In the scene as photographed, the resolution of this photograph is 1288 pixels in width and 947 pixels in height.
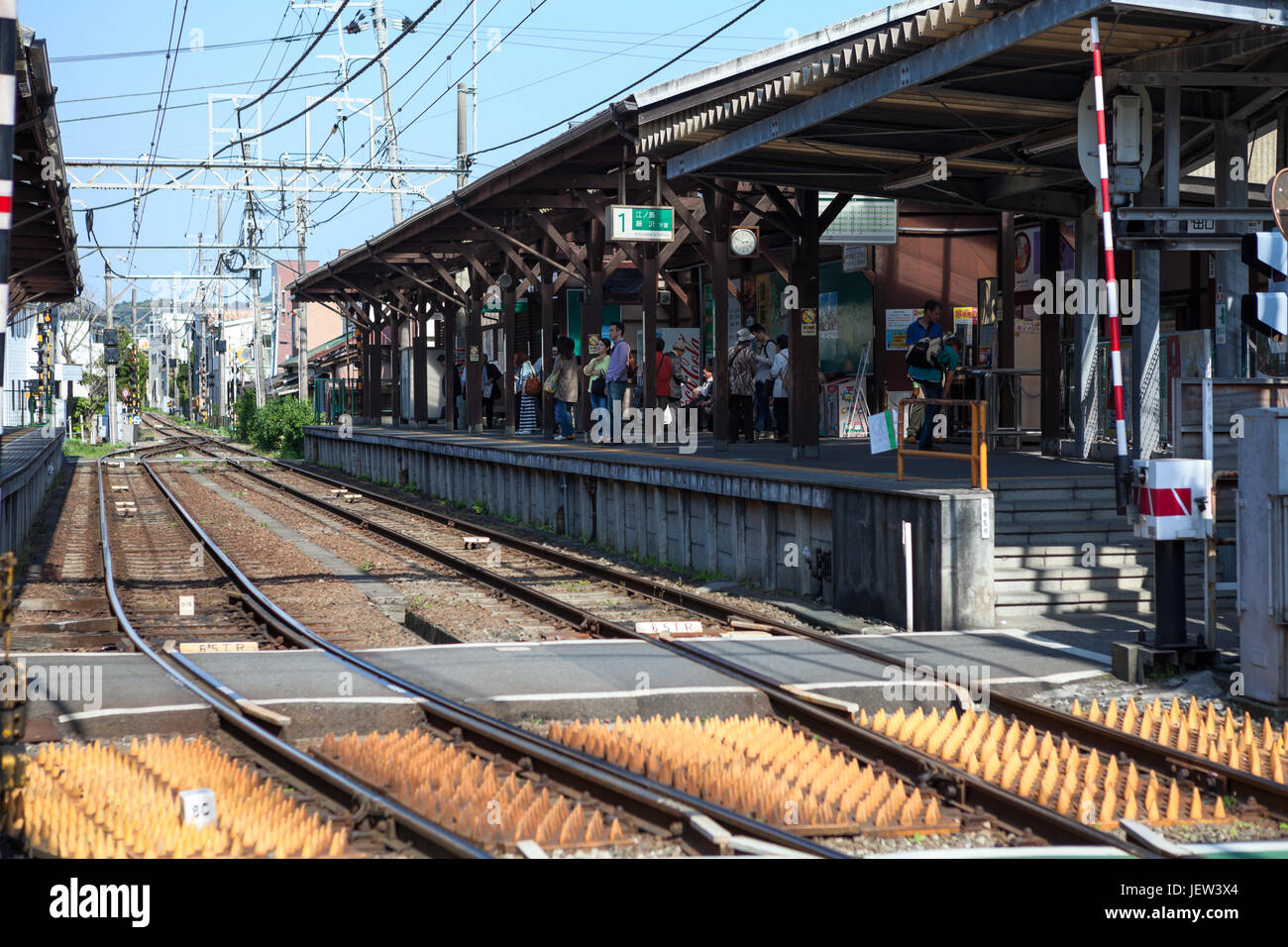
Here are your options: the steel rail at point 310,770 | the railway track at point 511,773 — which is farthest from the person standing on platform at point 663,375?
the railway track at point 511,773

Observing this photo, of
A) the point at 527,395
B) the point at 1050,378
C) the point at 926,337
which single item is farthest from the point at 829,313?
the point at 926,337

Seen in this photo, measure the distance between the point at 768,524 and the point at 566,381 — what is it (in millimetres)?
11608

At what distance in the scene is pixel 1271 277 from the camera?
927 cm

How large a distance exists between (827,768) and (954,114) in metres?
8.49

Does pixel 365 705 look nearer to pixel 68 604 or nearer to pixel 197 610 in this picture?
pixel 197 610

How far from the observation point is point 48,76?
13.9 m

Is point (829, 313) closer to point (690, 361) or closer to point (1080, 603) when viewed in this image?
point (690, 361)

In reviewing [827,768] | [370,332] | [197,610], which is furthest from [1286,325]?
[370,332]

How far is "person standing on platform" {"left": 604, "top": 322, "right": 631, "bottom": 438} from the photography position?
22688mm

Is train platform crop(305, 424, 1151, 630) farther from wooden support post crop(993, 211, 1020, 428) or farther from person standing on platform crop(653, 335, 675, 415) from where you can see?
person standing on platform crop(653, 335, 675, 415)

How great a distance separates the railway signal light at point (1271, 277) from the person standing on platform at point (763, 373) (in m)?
14.0

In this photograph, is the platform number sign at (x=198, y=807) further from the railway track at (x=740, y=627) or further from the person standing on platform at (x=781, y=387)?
the person standing on platform at (x=781, y=387)

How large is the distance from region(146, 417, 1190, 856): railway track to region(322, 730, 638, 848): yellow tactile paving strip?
1.66 metres

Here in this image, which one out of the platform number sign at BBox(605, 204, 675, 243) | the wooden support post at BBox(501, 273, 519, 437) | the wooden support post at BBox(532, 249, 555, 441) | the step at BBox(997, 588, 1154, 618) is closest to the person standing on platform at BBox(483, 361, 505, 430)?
the wooden support post at BBox(501, 273, 519, 437)
